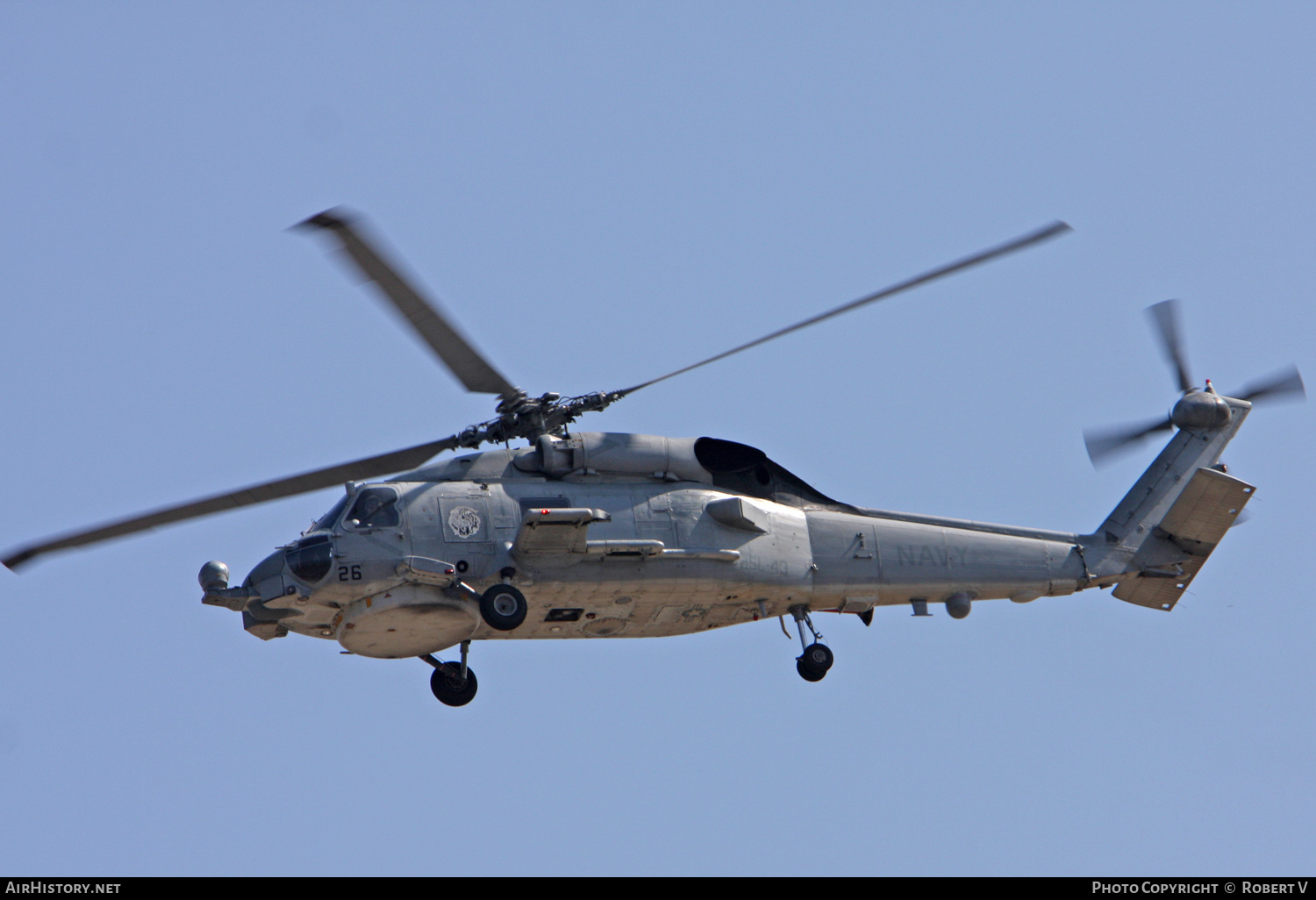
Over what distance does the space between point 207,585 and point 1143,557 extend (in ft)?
46.0

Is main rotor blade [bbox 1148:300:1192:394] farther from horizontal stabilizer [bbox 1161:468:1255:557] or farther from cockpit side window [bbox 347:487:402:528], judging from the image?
cockpit side window [bbox 347:487:402:528]

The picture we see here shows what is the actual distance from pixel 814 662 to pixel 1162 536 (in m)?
6.56

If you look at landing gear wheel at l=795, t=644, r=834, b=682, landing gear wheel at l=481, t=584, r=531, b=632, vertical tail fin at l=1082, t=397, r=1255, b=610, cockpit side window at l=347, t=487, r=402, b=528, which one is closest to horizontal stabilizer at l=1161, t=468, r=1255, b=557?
vertical tail fin at l=1082, t=397, r=1255, b=610

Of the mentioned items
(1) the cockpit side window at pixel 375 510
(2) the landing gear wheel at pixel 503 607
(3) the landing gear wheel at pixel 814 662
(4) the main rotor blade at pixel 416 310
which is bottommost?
(3) the landing gear wheel at pixel 814 662

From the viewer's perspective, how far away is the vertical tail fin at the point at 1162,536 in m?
26.0

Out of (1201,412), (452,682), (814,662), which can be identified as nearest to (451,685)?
(452,682)

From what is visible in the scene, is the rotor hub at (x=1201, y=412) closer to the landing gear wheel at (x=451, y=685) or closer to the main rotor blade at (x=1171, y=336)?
the main rotor blade at (x=1171, y=336)

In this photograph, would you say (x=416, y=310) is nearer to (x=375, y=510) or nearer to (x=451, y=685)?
(x=375, y=510)

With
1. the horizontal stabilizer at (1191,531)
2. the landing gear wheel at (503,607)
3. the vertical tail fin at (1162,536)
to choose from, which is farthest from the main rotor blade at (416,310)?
the horizontal stabilizer at (1191,531)

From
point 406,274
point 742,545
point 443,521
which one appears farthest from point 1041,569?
point 406,274

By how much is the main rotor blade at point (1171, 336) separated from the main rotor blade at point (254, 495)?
11826mm

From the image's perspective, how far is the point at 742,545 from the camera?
75.9ft

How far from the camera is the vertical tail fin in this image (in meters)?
26.0
